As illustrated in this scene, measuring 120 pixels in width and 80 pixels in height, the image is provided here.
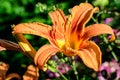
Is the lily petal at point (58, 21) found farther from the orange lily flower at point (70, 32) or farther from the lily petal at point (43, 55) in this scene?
the lily petal at point (43, 55)

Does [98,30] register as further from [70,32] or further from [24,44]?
[24,44]

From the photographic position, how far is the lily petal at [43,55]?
1.45 metres

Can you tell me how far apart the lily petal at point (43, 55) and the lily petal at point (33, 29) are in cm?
8

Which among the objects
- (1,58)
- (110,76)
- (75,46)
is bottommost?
(1,58)

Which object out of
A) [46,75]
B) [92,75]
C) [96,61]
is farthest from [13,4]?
[96,61]

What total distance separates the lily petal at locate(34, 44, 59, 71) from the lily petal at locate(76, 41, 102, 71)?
93 mm

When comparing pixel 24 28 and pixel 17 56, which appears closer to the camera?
pixel 24 28

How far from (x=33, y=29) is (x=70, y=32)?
178 mm

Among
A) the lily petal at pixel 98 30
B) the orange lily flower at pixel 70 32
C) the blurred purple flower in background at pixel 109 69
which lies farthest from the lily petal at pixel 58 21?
the blurred purple flower in background at pixel 109 69

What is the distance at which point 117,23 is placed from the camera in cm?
287

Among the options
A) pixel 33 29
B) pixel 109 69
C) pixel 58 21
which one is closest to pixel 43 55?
pixel 33 29

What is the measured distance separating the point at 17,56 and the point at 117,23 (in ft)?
2.69

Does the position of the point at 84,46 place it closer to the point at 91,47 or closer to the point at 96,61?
the point at 91,47

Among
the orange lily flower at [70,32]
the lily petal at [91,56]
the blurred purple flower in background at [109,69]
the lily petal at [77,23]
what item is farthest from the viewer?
the blurred purple flower in background at [109,69]
